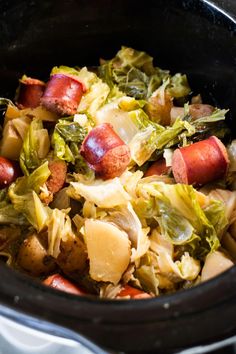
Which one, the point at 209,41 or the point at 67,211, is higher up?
the point at 209,41

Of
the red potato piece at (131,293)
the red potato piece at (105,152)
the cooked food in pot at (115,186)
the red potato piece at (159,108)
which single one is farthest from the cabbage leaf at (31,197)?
the red potato piece at (159,108)

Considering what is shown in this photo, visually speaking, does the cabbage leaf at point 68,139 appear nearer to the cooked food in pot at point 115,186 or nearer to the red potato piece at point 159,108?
the cooked food in pot at point 115,186

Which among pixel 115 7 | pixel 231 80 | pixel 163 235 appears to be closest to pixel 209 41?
pixel 231 80

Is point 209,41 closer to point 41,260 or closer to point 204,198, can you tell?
point 204,198

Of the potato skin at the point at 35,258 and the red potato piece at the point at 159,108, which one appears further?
the red potato piece at the point at 159,108

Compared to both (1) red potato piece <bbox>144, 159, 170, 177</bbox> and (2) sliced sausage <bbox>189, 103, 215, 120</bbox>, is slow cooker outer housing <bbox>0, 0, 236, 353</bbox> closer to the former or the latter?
(2) sliced sausage <bbox>189, 103, 215, 120</bbox>

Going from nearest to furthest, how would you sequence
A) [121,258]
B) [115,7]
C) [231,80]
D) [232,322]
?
[232,322] → [121,258] → [231,80] → [115,7]

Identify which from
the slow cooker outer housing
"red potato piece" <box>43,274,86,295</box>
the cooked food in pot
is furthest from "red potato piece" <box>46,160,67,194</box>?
the slow cooker outer housing
